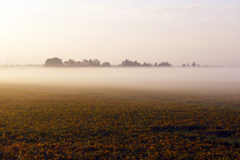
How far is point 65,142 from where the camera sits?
14164 millimetres

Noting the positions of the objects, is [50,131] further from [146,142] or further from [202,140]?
[202,140]

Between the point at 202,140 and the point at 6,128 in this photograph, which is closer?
the point at 202,140

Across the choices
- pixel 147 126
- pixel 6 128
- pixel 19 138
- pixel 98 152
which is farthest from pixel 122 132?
pixel 6 128

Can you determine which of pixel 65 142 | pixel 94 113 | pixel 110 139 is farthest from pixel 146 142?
pixel 94 113

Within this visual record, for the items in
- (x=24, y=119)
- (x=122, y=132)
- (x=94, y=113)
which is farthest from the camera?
(x=94, y=113)

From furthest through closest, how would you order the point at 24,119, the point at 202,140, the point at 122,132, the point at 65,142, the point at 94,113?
the point at 94,113, the point at 24,119, the point at 122,132, the point at 202,140, the point at 65,142

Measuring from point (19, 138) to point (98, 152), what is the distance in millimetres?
5980

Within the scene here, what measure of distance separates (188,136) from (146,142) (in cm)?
377

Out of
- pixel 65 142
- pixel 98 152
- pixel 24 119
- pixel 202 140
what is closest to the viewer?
pixel 98 152

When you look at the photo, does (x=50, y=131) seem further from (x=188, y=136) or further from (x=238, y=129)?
(x=238, y=129)

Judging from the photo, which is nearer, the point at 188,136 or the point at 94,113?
the point at 188,136

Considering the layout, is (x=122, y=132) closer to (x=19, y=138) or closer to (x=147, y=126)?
(x=147, y=126)

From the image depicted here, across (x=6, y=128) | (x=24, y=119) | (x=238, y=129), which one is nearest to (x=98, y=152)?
(x=6, y=128)

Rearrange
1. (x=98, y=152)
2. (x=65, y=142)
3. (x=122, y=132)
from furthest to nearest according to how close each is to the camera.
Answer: (x=122, y=132)
(x=65, y=142)
(x=98, y=152)
